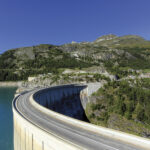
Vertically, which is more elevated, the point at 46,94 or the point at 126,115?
the point at 46,94

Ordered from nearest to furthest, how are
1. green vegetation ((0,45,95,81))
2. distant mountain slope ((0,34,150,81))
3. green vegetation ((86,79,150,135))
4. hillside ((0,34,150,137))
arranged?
green vegetation ((86,79,150,135)) → hillside ((0,34,150,137)) → green vegetation ((0,45,95,81)) → distant mountain slope ((0,34,150,81))

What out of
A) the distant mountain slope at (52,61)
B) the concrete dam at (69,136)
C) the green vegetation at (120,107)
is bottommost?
the green vegetation at (120,107)

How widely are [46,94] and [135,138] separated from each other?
3061 centimetres

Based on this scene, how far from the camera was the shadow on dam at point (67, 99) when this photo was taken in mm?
37344

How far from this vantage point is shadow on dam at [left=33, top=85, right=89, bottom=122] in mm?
37344

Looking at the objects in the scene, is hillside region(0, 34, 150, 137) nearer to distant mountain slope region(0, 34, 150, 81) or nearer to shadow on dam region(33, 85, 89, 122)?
distant mountain slope region(0, 34, 150, 81)

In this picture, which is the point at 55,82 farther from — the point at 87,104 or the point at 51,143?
the point at 51,143

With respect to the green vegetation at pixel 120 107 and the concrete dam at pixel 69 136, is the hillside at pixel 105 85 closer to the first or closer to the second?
the green vegetation at pixel 120 107

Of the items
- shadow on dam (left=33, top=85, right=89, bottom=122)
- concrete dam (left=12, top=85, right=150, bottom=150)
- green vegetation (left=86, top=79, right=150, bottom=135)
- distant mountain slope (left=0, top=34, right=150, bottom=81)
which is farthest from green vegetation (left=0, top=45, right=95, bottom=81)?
concrete dam (left=12, top=85, right=150, bottom=150)

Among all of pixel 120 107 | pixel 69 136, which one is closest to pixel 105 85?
pixel 120 107

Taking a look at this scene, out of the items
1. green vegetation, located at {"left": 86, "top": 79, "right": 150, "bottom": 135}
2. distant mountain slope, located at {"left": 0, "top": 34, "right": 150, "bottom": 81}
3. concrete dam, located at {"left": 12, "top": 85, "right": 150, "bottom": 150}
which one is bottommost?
green vegetation, located at {"left": 86, "top": 79, "right": 150, "bottom": 135}

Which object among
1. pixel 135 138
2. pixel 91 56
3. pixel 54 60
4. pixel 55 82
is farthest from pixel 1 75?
pixel 135 138

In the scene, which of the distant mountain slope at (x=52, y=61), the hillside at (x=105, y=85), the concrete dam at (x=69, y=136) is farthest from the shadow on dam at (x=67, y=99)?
the distant mountain slope at (x=52, y=61)

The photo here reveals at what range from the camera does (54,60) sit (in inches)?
6048
